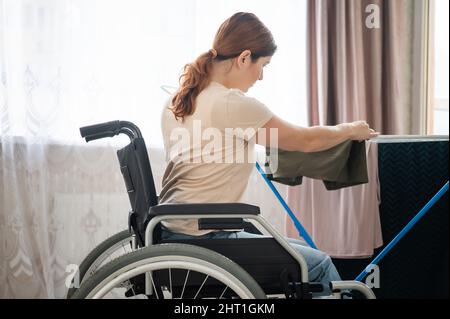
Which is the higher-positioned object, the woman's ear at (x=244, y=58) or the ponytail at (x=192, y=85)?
the woman's ear at (x=244, y=58)

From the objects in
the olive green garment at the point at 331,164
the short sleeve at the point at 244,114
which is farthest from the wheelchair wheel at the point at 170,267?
the olive green garment at the point at 331,164

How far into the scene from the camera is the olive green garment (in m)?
1.40

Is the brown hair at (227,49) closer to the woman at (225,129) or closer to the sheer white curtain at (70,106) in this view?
the woman at (225,129)

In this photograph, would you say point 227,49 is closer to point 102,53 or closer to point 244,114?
point 244,114

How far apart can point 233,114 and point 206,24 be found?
1106 mm

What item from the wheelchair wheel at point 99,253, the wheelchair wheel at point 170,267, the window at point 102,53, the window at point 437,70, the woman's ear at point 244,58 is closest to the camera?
the wheelchair wheel at point 170,267

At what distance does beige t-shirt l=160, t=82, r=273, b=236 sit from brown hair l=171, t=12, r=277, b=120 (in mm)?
34

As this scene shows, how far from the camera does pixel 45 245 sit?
6.77ft

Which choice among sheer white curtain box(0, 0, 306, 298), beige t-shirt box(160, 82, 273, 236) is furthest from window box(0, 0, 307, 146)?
beige t-shirt box(160, 82, 273, 236)

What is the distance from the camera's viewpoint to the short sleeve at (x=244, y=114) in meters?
1.23

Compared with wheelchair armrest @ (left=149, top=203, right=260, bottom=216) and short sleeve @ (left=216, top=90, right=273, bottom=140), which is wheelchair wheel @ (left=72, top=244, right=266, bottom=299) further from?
short sleeve @ (left=216, top=90, right=273, bottom=140)

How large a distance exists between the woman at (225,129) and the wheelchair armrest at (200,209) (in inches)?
6.5
